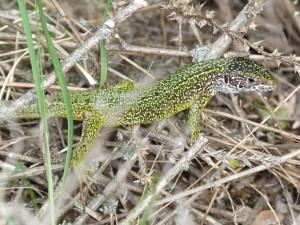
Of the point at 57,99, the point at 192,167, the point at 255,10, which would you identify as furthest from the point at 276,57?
the point at 57,99

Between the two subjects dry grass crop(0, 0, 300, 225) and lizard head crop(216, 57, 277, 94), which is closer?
dry grass crop(0, 0, 300, 225)

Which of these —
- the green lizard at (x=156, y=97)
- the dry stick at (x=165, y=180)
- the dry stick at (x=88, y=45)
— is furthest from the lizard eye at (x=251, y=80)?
the dry stick at (x=88, y=45)

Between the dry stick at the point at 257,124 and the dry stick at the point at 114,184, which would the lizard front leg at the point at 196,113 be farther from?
the dry stick at the point at 114,184

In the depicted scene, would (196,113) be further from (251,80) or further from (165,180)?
(165,180)

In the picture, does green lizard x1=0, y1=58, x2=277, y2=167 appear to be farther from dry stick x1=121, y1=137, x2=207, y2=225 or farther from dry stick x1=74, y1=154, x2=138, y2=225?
dry stick x1=121, y1=137, x2=207, y2=225

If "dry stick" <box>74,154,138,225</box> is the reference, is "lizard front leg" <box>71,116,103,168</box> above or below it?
above

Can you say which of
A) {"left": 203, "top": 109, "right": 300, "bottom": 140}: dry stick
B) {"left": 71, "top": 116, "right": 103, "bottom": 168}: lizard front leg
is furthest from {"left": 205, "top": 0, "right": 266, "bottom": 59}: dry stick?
{"left": 71, "top": 116, "right": 103, "bottom": 168}: lizard front leg

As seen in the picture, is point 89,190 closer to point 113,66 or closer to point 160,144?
point 160,144
